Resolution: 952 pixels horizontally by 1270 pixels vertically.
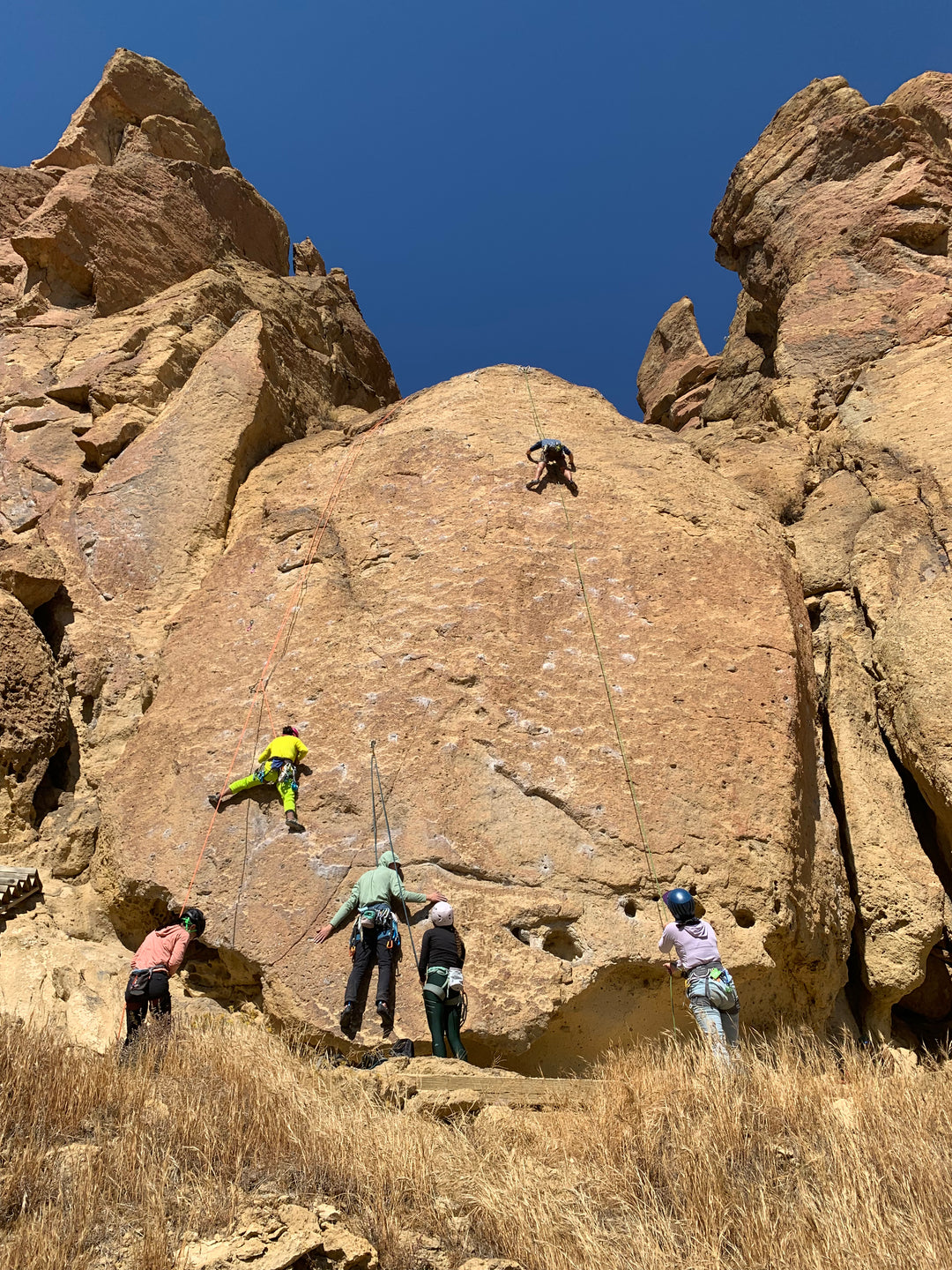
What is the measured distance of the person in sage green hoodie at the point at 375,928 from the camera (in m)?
6.01

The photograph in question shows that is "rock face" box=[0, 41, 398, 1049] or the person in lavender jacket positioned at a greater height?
"rock face" box=[0, 41, 398, 1049]

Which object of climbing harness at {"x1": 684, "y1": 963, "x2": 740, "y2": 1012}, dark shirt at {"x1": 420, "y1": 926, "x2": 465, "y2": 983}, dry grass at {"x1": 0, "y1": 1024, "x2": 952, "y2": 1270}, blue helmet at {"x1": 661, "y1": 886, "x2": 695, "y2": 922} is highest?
blue helmet at {"x1": 661, "y1": 886, "x2": 695, "y2": 922}

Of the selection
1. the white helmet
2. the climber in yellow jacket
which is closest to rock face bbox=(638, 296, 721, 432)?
the climber in yellow jacket

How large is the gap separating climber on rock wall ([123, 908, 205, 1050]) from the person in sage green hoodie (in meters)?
0.95

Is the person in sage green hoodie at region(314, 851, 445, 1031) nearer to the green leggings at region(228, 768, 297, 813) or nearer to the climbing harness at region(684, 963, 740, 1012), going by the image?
the green leggings at region(228, 768, 297, 813)

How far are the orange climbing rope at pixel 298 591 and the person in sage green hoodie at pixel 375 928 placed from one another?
135cm

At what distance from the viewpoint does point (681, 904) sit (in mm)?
6047

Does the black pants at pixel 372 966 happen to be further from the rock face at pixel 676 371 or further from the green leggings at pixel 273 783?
the rock face at pixel 676 371

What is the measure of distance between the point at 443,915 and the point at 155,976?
187 centimetres

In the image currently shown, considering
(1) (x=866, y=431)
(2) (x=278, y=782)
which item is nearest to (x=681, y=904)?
(2) (x=278, y=782)

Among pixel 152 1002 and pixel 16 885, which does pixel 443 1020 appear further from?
pixel 16 885

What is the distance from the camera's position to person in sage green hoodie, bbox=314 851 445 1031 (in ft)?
19.7

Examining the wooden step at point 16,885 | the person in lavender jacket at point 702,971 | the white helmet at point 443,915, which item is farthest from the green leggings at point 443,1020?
the wooden step at point 16,885

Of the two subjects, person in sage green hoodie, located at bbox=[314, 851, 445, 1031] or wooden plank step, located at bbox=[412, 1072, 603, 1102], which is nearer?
wooden plank step, located at bbox=[412, 1072, 603, 1102]
